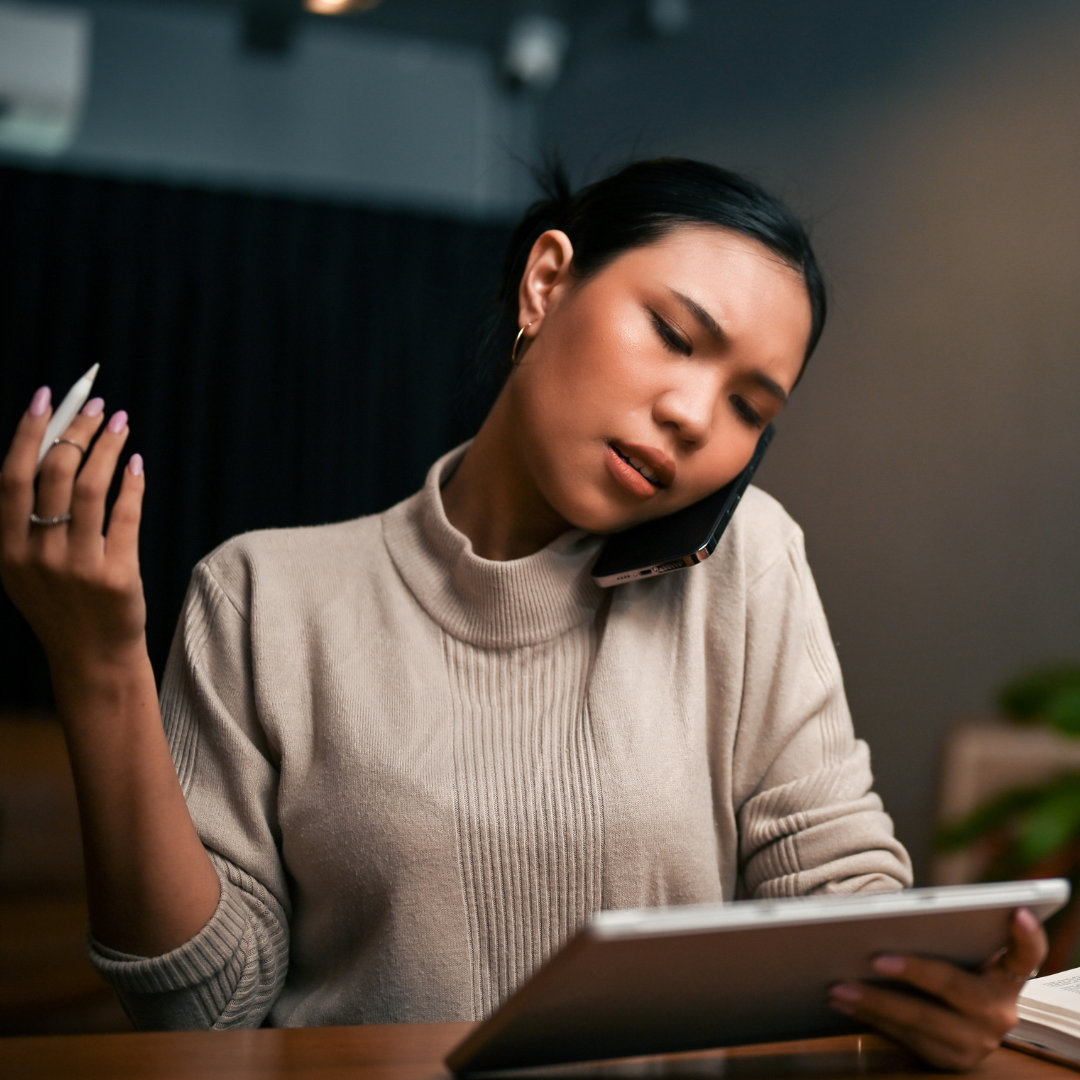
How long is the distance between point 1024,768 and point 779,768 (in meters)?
1.26

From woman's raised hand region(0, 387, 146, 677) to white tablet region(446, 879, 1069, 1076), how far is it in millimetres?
333

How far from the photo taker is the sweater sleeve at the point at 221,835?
91 cm

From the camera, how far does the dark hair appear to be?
3.41ft

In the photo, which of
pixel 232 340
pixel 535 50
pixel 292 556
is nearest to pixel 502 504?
pixel 292 556

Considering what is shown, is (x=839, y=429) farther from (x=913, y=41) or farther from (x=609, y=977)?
(x=609, y=977)

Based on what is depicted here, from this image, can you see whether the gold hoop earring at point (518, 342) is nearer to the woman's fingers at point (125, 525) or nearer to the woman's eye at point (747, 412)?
the woman's eye at point (747, 412)

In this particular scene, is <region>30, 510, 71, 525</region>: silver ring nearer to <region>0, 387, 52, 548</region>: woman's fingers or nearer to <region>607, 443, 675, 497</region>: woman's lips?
<region>0, 387, 52, 548</region>: woman's fingers

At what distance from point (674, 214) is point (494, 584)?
14.7 inches

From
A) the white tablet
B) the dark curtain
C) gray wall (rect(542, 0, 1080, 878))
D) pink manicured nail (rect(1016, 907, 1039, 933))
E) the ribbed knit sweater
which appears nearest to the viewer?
the white tablet

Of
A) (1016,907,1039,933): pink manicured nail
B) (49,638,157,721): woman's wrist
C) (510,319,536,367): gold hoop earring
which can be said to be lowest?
(1016,907,1039,933): pink manicured nail

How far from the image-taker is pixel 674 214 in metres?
1.04

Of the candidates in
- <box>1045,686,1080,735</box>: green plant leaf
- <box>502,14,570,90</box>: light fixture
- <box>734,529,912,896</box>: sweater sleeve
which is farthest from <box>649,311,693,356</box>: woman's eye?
<box>502,14,570,90</box>: light fixture

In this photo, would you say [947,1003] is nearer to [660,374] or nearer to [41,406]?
[660,374]

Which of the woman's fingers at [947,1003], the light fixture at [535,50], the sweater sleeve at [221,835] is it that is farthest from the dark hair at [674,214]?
the light fixture at [535,50]
